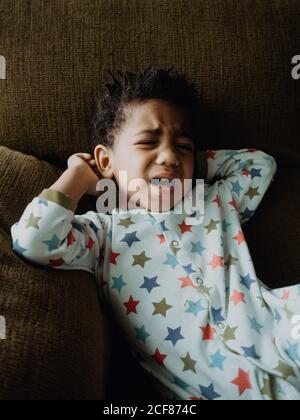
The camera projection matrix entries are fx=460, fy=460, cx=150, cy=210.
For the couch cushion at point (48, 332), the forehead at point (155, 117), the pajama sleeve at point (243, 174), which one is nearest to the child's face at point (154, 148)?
the forehead at point (155, 117)

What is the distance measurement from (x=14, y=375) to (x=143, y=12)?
88 centimetres

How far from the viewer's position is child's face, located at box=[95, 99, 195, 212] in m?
0.97

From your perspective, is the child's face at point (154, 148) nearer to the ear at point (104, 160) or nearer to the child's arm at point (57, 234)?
the ear at point (104, 160)

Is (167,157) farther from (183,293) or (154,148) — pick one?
(183,293)

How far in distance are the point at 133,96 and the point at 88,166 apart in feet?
0.61

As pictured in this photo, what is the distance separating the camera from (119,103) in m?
1.04

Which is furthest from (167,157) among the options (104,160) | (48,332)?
(48,332)

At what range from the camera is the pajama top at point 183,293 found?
2.64 feet

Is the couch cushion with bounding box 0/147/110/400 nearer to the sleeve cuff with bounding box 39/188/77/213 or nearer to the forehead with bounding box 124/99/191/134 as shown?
the sleeve cuff with bounding box 39/188/77/213

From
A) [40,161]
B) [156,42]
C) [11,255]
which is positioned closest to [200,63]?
[156,42]

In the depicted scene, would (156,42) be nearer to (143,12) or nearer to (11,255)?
(143,12)

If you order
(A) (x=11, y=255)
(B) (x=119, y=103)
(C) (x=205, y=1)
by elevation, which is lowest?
(A) (x=11, y=255)

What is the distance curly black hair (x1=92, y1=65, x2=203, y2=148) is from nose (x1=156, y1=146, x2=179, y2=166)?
121 millimetres

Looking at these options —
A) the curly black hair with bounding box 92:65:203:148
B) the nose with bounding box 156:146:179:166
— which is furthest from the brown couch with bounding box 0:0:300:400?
the nose with bounding box 156:146:179:166
